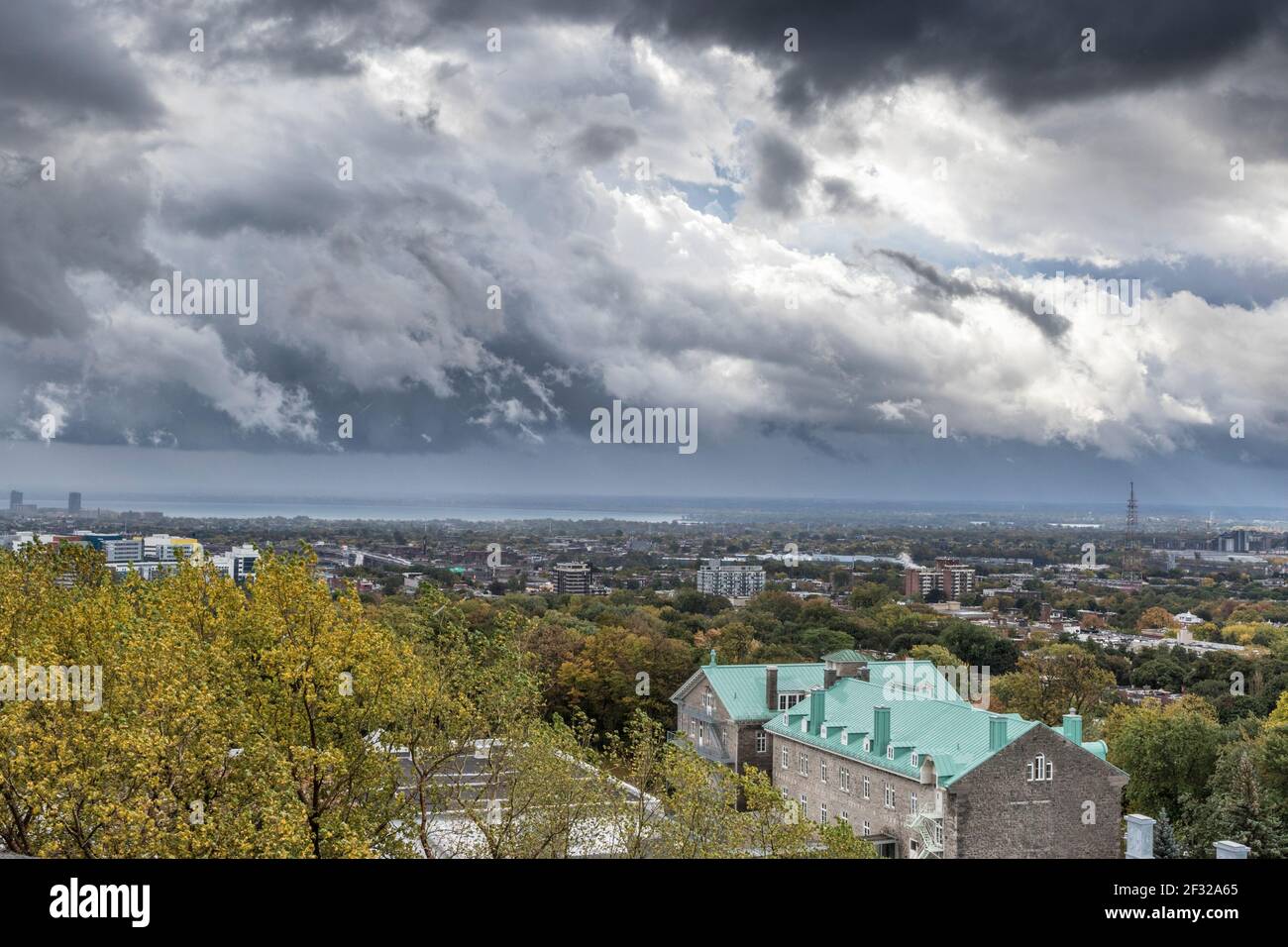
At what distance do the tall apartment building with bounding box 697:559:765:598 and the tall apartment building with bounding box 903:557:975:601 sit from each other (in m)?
9.50

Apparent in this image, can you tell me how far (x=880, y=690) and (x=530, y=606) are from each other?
23.1m

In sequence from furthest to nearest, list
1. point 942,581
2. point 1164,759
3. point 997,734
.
A: point 942,581 < point 1164,759 < point 997,734

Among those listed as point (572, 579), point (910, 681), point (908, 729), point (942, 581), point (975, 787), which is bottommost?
point (975, 787)

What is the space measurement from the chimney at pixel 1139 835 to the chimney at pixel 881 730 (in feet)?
21.5

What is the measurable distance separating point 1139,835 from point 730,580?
46.7m

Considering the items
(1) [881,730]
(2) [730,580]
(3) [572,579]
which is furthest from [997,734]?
(2) [730,580]

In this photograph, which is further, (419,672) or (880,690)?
(880,690)

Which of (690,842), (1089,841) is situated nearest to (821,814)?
(1089,841)

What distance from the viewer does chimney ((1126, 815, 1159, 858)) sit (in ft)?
76.2

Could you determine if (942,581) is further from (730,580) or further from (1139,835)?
(1139,835)

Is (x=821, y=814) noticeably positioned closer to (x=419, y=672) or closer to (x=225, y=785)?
(x=419, y=672)

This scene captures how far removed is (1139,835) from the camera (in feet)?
76.7

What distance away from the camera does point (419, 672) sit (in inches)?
609
